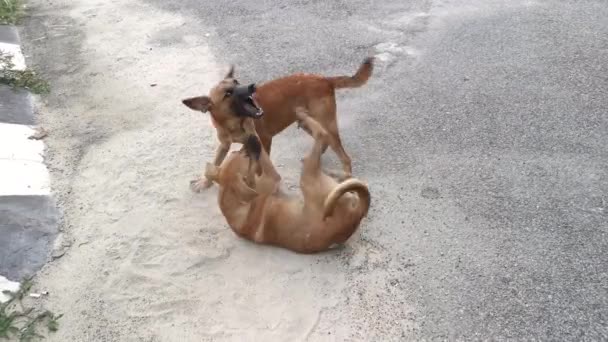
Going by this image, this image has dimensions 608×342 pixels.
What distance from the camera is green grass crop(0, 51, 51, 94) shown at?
6.36 meters

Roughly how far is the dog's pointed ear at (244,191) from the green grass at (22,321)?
142cm

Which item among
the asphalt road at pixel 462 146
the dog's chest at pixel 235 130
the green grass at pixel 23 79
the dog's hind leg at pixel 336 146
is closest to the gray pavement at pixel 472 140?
the asphalt road at pixel 462 146

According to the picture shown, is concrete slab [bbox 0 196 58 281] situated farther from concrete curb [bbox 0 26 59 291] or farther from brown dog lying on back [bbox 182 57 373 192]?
brown dog lying on back [bbox 182 57 373 192]

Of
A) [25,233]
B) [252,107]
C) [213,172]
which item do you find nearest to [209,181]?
[213,172]

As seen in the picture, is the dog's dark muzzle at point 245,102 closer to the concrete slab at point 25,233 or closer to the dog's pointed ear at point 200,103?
the dog's pointed ear at point 200,103

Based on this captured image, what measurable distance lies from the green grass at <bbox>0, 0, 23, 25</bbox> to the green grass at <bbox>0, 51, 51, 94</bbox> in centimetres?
162

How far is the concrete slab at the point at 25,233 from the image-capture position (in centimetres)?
407

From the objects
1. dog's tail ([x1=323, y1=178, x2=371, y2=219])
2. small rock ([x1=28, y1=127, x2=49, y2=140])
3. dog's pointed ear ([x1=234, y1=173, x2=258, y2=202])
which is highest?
dog's tail ([x1=323, y1=178, x2=371, y2=219])

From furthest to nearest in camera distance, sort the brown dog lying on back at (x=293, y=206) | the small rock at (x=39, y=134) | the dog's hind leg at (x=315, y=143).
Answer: the small rock at (x=39, y=134)
the dog's hind leg at (x=315, y=143)
the brown dog lying on back at (x=293, y=206)

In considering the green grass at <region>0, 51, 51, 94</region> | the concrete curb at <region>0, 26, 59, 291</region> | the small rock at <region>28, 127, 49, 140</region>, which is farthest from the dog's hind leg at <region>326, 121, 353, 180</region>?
the green grass at <region>0, 51, 51, 94</region>

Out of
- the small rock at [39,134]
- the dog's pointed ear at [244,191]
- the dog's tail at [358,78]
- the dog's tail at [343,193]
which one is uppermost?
the dog's tail at [358,78]

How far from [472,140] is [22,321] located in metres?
3.82

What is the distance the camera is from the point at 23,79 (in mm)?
6480

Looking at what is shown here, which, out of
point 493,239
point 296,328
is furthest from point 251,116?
point 493,239
